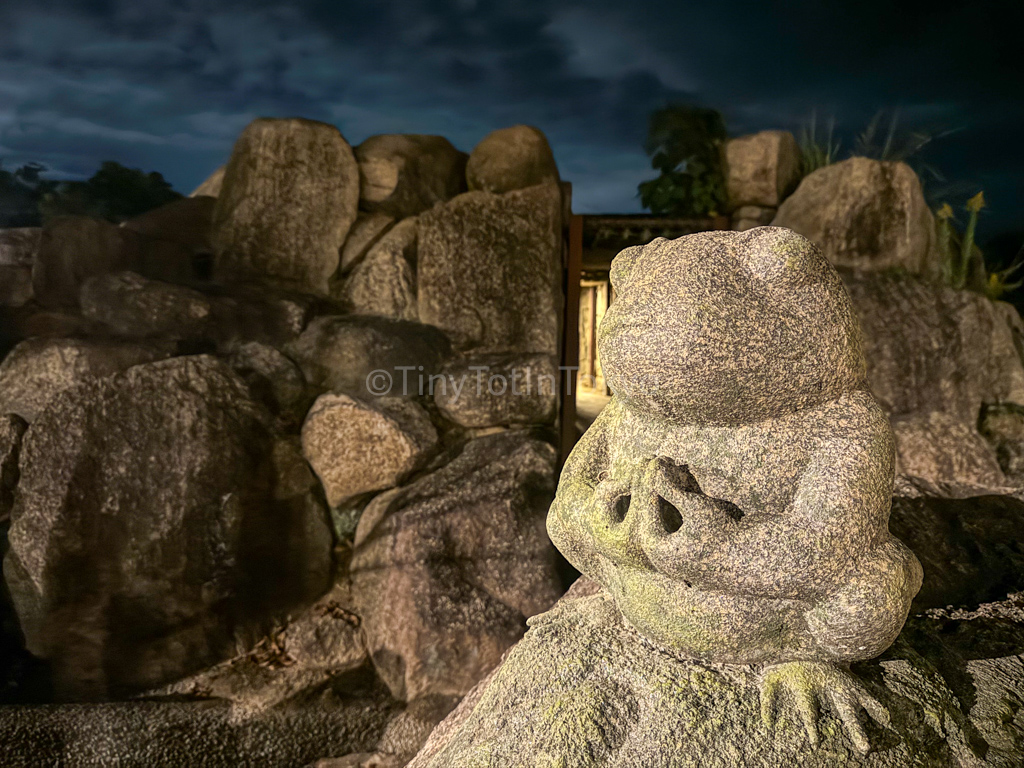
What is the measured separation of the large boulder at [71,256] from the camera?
130 inches

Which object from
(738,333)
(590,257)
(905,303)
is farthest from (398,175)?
(738,333)

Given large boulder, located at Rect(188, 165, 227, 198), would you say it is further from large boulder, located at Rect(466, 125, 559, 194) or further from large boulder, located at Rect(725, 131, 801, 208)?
large boulder, located at Rect(725, 131, 801, 208)

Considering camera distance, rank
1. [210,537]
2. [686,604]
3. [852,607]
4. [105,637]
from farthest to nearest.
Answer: [210,537]
[105,637]
[686,604]
[852,607]

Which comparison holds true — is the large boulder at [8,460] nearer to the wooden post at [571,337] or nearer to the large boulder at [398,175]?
the large boulder at [398,175]

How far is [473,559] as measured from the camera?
127 inches

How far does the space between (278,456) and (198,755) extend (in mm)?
1432

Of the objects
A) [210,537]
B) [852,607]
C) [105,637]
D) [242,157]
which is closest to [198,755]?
[105,637]

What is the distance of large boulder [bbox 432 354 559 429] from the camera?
12.2 feet

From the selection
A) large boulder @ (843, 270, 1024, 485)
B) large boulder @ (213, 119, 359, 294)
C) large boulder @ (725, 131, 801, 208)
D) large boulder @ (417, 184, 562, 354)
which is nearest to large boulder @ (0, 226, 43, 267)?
large boulder @ (213, 119, 359, 294)

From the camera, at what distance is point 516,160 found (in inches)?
165

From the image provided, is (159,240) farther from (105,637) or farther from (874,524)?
(874,524)

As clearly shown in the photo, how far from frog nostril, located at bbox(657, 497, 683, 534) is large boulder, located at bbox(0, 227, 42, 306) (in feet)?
11.3

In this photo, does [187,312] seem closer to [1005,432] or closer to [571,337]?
[571,337]

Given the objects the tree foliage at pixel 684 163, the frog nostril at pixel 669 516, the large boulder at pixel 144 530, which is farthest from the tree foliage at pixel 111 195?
the frog nostril at pixel 669 516
